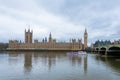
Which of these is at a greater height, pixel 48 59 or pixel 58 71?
pixel 48 59

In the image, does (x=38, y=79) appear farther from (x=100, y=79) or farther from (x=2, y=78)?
(x=100, y=79)

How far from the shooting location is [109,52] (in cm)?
10619

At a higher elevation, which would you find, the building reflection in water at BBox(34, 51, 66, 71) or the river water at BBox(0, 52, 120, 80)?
the building reflection in water at BBox(34, 51, 66, 71)

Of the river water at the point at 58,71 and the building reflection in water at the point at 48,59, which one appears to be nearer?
the river water at the point at 58,71

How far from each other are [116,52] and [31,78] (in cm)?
7821

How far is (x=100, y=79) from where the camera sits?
32250 mm

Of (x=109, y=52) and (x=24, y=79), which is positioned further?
(x=109, y=52)

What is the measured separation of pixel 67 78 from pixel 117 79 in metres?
7.02

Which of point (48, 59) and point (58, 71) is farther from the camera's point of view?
point (48, 59)

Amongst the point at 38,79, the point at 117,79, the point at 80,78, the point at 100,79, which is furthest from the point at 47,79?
the point at 117,79

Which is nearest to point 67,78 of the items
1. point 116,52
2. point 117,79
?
point 117,79

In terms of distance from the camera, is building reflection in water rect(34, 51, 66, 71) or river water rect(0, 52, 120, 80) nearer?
river water rect(0, 52, 120, 80)

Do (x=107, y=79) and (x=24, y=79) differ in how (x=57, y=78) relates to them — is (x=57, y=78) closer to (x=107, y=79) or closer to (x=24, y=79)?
(x=24, y=79)

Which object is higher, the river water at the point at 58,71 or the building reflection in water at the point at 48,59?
the building reflection in water at the point at 48,59
